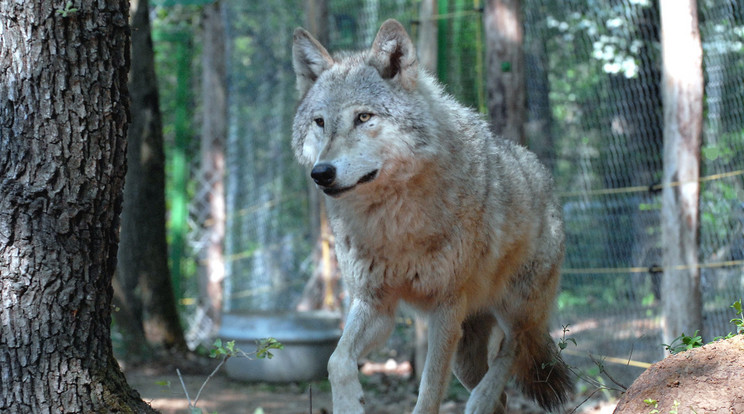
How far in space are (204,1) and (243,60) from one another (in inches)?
99.0

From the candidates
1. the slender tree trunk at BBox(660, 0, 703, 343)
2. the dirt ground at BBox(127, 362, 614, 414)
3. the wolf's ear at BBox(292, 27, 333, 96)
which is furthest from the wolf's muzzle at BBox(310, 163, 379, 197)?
the slender tree trunk at BBox(660, 0, 703, 343)

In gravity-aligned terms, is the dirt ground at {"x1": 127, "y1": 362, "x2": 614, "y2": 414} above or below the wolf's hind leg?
below

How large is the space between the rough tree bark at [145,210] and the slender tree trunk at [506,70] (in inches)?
157

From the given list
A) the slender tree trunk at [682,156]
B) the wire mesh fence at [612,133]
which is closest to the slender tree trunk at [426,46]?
the wire mesh fence at [612,133]

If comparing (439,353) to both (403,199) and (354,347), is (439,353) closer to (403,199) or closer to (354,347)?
(354,347)

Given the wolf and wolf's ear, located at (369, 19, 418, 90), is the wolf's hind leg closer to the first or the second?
the wolf

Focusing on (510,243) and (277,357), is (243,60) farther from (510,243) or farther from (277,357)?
(510,243)

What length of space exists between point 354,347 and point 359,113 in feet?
4.02

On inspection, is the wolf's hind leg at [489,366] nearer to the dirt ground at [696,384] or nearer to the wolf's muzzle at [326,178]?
the dirt ground at [696,384]

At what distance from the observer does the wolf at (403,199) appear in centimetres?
361

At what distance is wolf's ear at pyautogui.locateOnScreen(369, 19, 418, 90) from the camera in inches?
153

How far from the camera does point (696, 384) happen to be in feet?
9.18

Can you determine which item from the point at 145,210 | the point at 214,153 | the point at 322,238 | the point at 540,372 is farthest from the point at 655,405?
the point at 214,153

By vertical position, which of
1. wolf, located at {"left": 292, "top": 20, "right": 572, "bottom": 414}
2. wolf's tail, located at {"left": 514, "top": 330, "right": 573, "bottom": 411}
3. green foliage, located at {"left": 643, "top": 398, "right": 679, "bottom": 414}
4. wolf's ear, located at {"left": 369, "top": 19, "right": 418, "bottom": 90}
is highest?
wolf's ear, located at {"left": 369, "top": 19, "right": 418, "bottom": 90}
